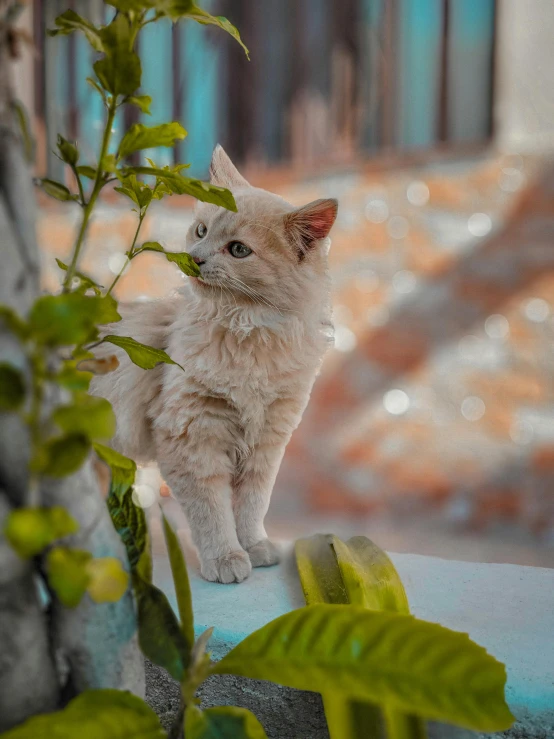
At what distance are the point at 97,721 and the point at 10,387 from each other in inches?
10.2

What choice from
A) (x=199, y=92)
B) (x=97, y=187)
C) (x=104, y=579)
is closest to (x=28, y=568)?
(x=104, y=579)

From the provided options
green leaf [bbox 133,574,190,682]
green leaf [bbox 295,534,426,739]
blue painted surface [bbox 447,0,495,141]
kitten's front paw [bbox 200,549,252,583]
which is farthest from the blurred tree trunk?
blue painted surface [bbox 447,0,495,141]

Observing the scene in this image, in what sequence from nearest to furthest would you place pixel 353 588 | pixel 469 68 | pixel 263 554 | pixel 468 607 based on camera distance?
pixel 353 588, pixel 468 607, pixel 263 554, pixel 469 68

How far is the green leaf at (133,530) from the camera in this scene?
65 cm

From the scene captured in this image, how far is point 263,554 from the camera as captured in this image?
3.55 feet

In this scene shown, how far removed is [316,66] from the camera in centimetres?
260

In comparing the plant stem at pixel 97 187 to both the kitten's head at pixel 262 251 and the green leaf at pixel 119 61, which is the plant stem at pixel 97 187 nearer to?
the green leaf at pixel 119 61

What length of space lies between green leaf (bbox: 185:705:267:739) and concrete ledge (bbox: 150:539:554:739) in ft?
0.81

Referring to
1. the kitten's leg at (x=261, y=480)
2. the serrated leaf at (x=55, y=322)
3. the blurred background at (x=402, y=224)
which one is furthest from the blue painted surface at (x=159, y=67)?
the serrated leaf at (x=55, y=322)

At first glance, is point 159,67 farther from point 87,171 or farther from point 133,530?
point 133,530

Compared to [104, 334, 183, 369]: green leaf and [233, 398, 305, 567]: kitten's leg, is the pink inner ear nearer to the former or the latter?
[233, 398, 305, 567]: kitten's leg

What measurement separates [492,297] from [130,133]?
73.0 inches

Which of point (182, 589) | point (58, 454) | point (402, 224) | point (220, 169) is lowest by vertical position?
point (182, 589)

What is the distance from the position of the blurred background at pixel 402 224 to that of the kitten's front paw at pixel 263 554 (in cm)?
92
